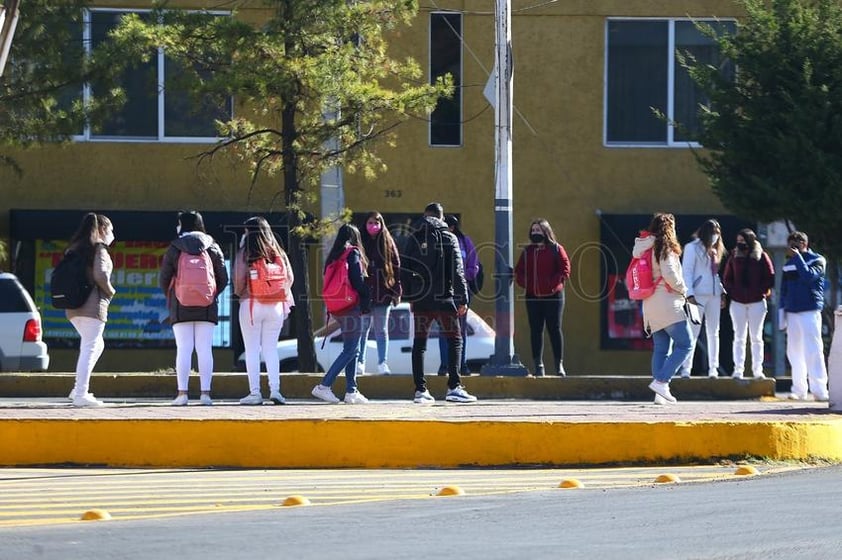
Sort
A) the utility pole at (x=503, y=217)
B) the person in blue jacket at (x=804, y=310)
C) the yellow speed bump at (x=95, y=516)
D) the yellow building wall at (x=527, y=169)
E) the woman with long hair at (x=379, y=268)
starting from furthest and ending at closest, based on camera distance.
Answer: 1. the yellow building wall at (x=527, y=169)
2. the utility pole at (x=503, y=217)
3. the person in blue jacket at (x=804, y=310)
4. the woman with long hair at (x=379, y=268)
5. the yellow speed bump at (x=95, y=516)

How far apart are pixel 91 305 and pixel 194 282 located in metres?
1.00

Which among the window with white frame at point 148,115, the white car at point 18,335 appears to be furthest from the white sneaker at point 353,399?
the window with white frame at point 148,115

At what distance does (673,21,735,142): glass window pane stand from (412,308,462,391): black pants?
11424 mm

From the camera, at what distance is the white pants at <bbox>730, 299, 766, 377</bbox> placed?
16766mm

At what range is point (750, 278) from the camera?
1669 centimetres

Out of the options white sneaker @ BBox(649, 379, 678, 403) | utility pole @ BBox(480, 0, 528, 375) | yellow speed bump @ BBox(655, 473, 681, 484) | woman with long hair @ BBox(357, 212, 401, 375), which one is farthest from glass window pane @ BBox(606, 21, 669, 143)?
yellow speed bump @ BBox(655, 473, 681, 484)

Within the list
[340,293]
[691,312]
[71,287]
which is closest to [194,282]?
[71,287]

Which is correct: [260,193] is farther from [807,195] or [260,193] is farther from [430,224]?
[430,224]

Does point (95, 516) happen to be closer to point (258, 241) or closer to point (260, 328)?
point (260, 328)

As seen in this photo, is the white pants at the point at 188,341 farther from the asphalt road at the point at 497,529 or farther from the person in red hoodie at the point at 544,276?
the person in red hoodie at the point at 544,276

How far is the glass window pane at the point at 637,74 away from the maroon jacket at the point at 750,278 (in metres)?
8.46

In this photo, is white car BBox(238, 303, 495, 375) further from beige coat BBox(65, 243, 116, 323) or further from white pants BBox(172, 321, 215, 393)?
beige coat BBox(65, 243, 116, 323)

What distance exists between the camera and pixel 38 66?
20.3 metres

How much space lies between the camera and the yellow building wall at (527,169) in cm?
2436
